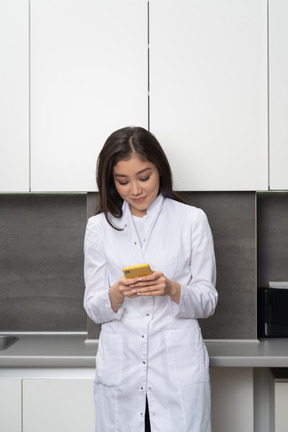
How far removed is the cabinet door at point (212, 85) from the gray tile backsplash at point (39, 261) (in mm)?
673

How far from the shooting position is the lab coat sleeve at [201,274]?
1582 millimetres

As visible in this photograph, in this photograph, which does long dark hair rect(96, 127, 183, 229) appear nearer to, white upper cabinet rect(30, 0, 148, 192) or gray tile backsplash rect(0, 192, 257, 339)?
white upper cabinet rect(30, 0, 148, 192)

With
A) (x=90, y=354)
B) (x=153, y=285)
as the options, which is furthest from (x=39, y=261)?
(x=153, y=285)

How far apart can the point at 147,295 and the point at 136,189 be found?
12.5 inches

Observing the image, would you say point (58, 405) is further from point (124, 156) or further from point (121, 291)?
point (124, 156)

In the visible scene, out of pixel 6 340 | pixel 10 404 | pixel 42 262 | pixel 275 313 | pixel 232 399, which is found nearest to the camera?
pixel 10 404

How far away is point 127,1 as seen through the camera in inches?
83.9

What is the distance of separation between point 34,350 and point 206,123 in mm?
1093

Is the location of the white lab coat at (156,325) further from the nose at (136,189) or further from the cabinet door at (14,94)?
the cabinet door at (14,94)

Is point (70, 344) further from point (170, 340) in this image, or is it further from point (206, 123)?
point (206, 123)

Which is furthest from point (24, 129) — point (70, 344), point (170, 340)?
point (170, 340)

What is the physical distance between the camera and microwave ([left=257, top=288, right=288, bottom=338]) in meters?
2.23

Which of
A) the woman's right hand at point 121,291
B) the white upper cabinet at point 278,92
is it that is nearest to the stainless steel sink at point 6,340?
the woman's right hand at point 121,291

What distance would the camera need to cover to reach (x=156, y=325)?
1594 mm
